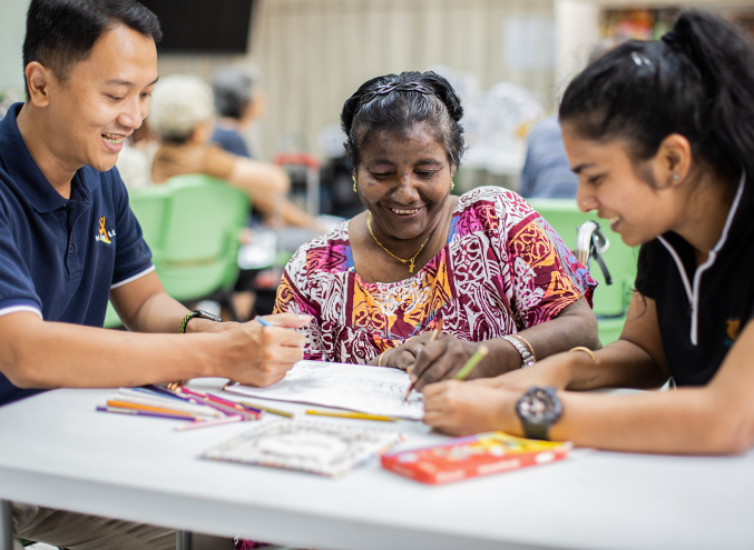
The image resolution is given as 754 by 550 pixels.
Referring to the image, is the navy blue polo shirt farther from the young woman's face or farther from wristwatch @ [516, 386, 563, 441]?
the young woman's face

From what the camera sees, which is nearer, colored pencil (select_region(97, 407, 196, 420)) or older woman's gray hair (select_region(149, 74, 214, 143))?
colored pencil (select_region(97, 407, 196, 420))

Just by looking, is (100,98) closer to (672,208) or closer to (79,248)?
(79,248)

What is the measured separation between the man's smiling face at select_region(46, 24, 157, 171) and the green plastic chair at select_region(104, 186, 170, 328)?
164 centimetres

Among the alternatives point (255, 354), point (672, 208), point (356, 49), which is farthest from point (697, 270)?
point (356, 49)

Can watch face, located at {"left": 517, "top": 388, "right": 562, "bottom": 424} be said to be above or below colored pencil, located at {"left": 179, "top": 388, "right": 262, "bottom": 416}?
above

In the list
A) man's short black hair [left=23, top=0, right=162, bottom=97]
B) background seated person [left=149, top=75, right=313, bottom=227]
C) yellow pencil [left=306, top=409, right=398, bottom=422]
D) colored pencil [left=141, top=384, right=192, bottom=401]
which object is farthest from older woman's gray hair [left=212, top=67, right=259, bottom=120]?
yellow pencil [left=306, top=409, right=398, bottom=422]

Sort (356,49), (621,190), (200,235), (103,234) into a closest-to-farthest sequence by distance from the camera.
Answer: (621,190) → (103,234) → (200,235) → (356,49)

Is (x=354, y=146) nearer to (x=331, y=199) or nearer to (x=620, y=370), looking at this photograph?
(x=620, y=370)

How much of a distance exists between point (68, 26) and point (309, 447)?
3.18 ft

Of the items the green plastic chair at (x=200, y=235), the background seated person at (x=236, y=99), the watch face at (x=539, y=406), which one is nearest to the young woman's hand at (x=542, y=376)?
the watch face at (x=539, y=406)

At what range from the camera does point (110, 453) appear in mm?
948

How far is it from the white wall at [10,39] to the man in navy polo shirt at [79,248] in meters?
3.18

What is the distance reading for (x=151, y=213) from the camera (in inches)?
127

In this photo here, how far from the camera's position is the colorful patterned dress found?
1509mm
